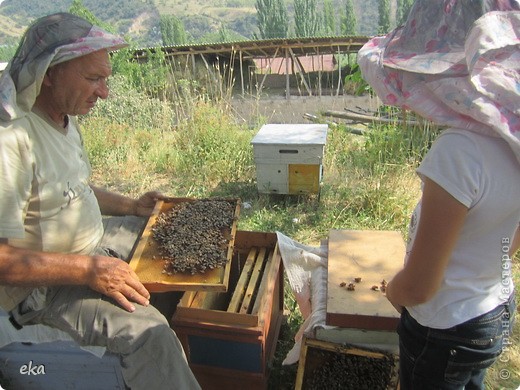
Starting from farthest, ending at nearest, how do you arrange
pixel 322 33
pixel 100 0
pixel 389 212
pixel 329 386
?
pixel 100 0 → pixel 322 33 → pixel 389 212 → pixel 329 386

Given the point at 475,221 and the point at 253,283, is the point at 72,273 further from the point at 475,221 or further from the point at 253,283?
the point at 475,221

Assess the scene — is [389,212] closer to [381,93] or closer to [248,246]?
[248,246]

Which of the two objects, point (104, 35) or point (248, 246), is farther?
point (248, 246)

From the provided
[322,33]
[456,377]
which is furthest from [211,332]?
[322,33]

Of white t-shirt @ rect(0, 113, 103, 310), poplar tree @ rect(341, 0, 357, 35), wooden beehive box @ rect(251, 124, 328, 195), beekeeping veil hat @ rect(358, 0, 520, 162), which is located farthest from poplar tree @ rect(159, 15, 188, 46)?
beekeeping veil hat @ rect(358, 0, 520, 162)

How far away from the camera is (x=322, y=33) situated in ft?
149

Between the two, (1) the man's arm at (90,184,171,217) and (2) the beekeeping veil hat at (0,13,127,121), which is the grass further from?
(2) the beekeeping veil hat at (0,13,127,121)

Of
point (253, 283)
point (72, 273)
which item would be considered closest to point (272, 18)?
point (253, 283)

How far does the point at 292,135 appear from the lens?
422cm

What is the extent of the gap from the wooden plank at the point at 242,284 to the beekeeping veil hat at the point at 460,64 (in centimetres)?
140

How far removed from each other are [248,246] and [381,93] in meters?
1.66

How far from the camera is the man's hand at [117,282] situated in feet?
5.91

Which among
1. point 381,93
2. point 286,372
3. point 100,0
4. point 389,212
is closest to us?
point 381,93

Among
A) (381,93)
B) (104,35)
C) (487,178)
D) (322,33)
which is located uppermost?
(104,35)
